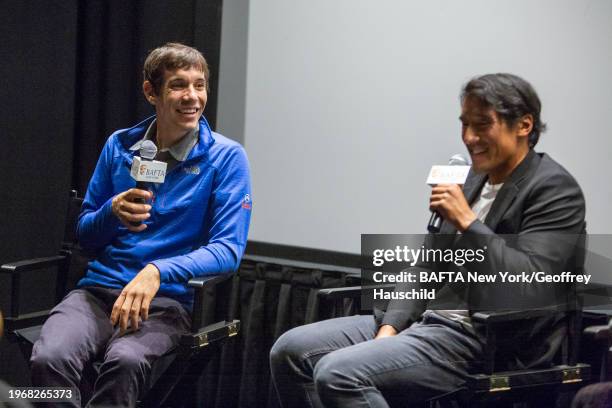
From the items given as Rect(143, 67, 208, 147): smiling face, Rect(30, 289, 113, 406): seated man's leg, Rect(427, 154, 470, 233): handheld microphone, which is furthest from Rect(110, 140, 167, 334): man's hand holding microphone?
Rect(427, 154, 470, 233): handheld microphone

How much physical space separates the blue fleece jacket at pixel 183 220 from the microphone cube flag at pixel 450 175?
669mm

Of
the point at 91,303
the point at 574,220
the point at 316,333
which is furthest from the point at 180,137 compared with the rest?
the point at 574,220

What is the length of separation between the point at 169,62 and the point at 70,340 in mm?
911

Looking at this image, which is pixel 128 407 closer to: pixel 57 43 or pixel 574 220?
pixel 574 220

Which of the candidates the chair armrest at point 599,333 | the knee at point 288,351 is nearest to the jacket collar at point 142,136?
the knee at point 288,351

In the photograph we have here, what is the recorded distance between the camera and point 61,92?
12.8ft

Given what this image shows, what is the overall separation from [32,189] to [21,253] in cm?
28

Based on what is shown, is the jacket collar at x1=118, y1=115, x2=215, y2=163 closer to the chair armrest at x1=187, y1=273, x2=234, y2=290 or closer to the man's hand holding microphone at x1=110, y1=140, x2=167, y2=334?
the man's hand holding microphone at x1=110, y1=140, x2=167, y2=334

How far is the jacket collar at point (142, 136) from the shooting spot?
278cm

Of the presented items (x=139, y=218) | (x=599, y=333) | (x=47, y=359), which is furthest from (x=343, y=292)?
(x=47, y=359)

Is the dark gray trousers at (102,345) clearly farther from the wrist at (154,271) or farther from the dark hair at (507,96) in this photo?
the dark hair at (507,96)

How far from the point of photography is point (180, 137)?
111 inches

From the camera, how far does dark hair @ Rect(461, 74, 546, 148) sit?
7.94 feet

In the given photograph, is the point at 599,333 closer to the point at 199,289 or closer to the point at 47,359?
the point at 199,289
